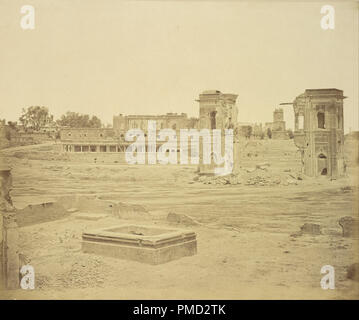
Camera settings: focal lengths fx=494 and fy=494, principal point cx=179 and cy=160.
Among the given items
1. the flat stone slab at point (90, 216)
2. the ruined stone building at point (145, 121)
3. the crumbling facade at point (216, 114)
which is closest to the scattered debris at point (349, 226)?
the crumbling facade at point (216, 114)

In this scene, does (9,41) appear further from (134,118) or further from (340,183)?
Answer: (340,183)

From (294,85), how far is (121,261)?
420 cm

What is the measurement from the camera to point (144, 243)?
7930 millimetres

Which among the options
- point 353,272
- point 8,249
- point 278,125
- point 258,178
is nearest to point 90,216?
point 8,249

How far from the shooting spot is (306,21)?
8500 mm

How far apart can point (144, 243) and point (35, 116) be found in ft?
9.45

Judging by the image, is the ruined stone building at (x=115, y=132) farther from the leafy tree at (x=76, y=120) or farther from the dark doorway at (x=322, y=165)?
the dark doorway at (x=322, y=165)

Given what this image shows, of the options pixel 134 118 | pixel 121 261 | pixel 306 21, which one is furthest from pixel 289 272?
pixel 306 21

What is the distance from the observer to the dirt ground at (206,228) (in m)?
8.16

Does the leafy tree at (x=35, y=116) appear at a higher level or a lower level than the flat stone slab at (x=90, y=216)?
higher

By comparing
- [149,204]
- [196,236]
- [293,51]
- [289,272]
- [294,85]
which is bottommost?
[289,272]

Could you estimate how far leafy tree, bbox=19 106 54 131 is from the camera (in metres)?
8.45

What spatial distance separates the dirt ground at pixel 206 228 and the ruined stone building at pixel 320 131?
224 millimetres

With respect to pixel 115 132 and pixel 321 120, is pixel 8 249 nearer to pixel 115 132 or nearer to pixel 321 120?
pixel 115 132
